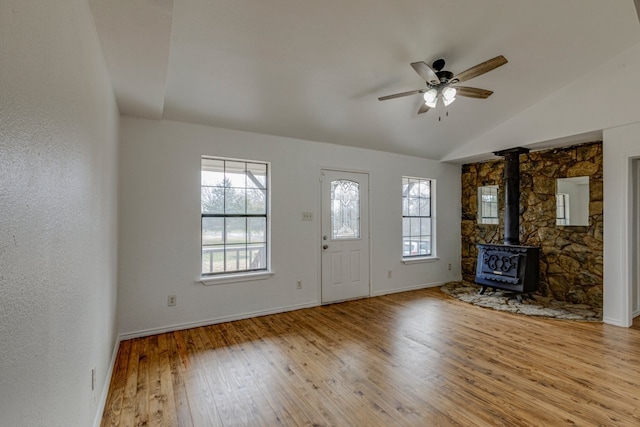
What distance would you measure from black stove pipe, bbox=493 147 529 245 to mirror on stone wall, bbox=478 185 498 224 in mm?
755

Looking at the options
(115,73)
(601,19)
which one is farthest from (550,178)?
(115,73)

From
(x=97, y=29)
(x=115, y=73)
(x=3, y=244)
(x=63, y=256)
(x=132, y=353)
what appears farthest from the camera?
(x=132, y=353)

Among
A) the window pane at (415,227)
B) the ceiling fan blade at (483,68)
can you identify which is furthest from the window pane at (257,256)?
the ceiling fan blade at (483,68)

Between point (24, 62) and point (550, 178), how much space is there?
224 inches

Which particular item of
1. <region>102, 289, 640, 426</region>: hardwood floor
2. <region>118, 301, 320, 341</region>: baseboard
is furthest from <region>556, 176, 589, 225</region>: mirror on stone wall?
<region>118, 301, 320, 341</region>: baseboard

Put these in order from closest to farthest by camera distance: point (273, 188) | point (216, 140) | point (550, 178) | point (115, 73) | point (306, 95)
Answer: point (115, 73)
point (306, 95)
point (216, 140)
point (273, 188)
point (550, 178)

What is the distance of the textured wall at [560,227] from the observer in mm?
4168

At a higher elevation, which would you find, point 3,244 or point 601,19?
point 601,19

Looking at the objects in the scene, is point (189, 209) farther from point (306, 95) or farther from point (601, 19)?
point (601, 19)

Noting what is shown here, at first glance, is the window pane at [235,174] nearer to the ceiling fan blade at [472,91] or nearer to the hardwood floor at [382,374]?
the hardwood floor at [382,374]

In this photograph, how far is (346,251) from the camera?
15.1ft

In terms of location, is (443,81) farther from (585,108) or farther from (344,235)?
(344,235)

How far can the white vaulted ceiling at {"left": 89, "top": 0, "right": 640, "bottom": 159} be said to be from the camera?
2.19 meters

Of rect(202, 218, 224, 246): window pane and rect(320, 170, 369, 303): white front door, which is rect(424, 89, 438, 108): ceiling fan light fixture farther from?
rect(202, 218, 224, 246): window pane
